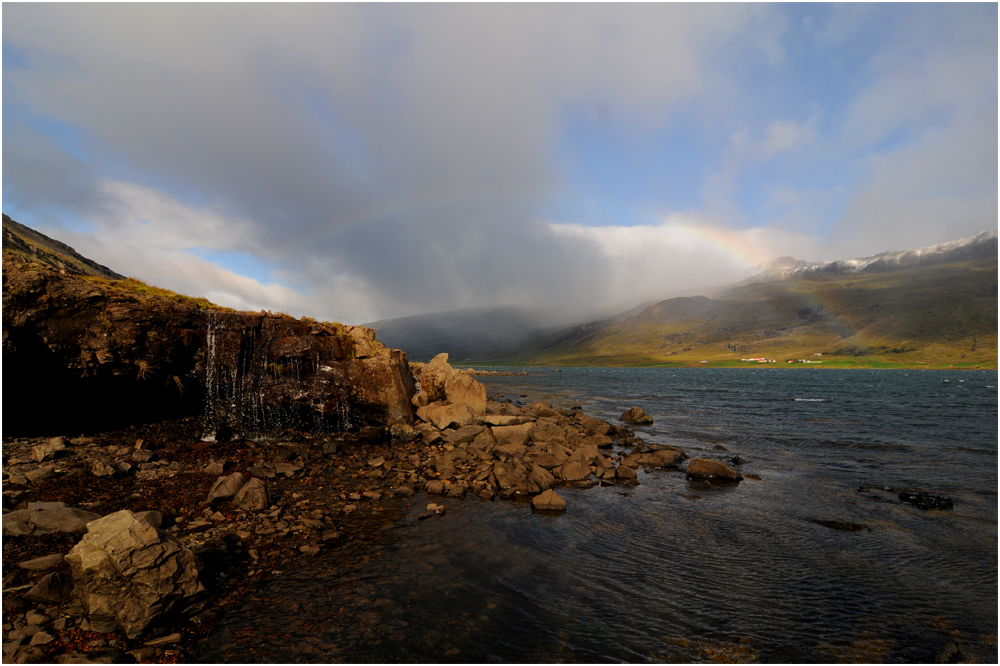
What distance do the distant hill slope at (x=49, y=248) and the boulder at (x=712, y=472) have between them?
139 feet

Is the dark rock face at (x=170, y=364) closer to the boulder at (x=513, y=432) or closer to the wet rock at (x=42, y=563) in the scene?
the boulder at (x=513, y=432)

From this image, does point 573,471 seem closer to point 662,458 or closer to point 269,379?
point 662,458

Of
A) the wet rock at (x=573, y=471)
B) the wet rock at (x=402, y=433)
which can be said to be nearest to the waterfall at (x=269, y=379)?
the wet rock at (x=402, y=433)

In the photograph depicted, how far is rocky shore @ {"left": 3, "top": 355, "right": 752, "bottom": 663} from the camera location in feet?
30.3

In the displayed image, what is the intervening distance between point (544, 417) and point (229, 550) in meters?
33.3

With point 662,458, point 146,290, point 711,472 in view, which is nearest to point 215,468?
point 146,290

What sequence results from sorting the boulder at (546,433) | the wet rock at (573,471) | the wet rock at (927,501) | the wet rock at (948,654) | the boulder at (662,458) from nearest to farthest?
the wet rock at (948,654)
the wet rock at (927,501)
the wet rock at (573,471)
the boulder at (662,458)
the boulder at (546,433)

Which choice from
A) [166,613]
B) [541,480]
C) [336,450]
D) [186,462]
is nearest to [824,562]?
[541,480]

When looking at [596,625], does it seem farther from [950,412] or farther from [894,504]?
[950,412]

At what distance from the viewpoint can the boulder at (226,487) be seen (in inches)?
679

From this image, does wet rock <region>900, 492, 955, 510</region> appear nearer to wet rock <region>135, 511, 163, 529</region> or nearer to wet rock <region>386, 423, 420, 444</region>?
wet rock <region>386, 423, 420, 444</region>

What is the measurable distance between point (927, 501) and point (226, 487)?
33.2m

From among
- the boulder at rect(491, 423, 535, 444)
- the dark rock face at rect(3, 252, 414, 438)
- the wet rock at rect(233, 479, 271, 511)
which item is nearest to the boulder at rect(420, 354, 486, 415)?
the boulder at rect(491, 423, 535, 444)

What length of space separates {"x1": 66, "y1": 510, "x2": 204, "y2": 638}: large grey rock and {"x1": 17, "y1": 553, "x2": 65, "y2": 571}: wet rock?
2867 mm
